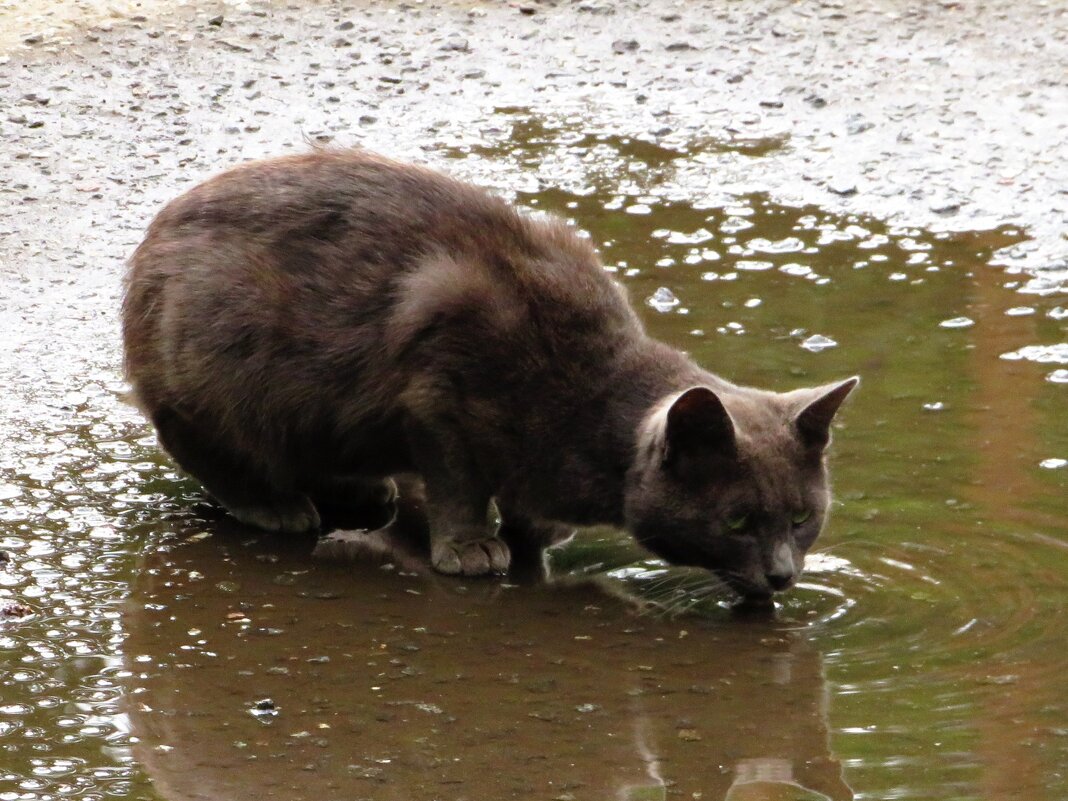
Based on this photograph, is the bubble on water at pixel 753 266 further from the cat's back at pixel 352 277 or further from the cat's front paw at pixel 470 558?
the cat's front paw at pixel 470 558

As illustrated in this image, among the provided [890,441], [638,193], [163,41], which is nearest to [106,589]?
[890,441]

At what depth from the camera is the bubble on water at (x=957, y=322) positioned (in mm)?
6809

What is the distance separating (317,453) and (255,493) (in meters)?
0.25

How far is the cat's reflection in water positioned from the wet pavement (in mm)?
13

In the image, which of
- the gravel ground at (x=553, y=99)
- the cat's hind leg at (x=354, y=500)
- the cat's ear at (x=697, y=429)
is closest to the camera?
the cat's ear at (x=697, y=429)

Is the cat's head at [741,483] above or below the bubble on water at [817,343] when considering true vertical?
above

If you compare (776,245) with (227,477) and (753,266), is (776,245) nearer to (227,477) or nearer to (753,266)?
(753,266)

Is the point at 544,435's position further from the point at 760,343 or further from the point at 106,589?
the point at 760,343

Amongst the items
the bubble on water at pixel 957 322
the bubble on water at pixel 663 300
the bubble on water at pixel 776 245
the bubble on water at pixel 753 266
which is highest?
the bubble on water at pixel 776 245

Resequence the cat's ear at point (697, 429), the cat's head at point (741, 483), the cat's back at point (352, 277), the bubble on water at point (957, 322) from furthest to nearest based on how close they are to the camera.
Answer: the bubble on water at point (957, 322) → the cat's back at point (352, 277) → the cat's head at point (741, 483) → the cat's ear at point (697, 429)

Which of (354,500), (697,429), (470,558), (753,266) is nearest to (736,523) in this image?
(697,429)

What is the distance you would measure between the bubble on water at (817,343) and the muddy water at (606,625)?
0.02 metres

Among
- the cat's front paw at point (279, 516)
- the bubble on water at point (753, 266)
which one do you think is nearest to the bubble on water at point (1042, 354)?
the bubble on water at point (753, 266)

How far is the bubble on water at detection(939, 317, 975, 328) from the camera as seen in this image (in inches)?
268
